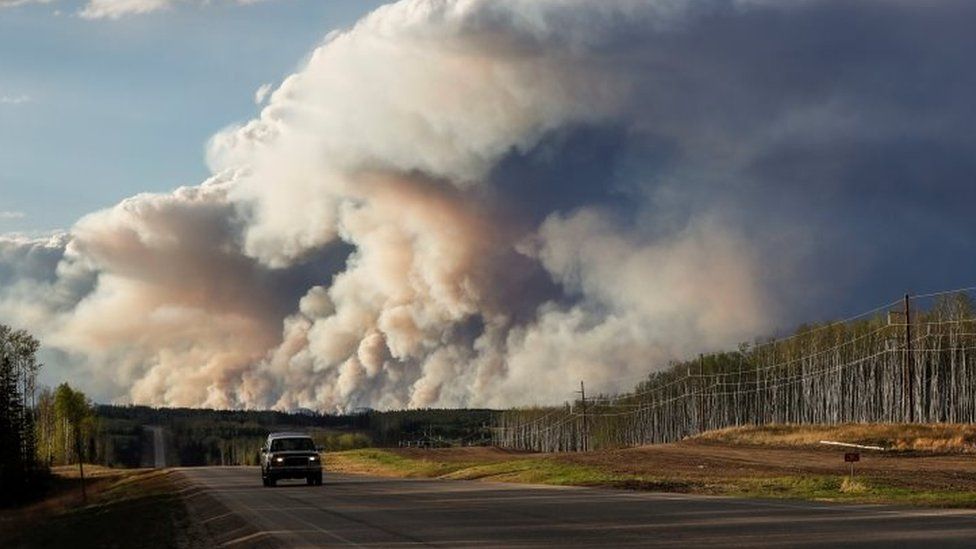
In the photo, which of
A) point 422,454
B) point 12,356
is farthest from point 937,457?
point 12,356

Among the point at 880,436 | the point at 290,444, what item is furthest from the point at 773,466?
the point at 290,444

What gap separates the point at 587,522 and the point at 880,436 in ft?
161

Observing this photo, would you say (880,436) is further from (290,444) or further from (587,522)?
(587,522)

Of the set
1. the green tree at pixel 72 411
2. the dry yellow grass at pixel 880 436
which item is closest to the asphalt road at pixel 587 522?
the dry yellow grass at pixel 880 436

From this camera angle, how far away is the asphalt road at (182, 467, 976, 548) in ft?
78.2

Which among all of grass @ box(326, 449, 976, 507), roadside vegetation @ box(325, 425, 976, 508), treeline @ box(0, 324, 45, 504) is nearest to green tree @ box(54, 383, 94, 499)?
treeline @ box(0, 324, 45, 504)

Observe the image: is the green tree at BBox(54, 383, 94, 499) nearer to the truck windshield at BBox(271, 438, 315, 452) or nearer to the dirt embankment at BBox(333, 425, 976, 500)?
the dirt embankment at BBox(333, 425, 976, 500)

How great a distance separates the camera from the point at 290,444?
61.5 m

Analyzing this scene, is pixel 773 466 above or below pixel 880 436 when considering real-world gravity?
below

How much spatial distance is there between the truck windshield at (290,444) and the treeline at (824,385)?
115 ft

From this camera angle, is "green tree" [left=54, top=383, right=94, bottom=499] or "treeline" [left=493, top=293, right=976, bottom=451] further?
"green tree" [left=54, top=383, right=94, bottom=499]

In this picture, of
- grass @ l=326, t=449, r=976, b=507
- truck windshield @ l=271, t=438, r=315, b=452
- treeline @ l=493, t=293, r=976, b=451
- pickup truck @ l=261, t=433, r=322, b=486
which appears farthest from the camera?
treeline @ l=493, t=293, r=976, b=451

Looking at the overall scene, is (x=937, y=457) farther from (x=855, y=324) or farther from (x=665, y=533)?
(x=855, y=324)

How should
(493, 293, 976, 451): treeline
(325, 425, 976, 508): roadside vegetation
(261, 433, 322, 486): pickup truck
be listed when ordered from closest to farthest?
1. (325, 425, 976, 508): roadside vegetation
2. (261, 433, 322, 486): pickup truck
3. (493, 293, 976, 451): treeline
